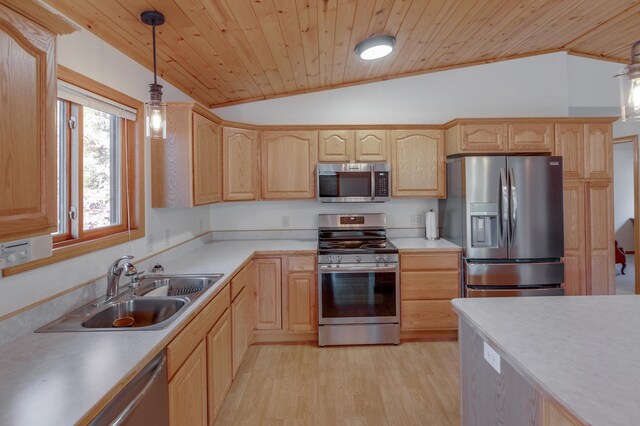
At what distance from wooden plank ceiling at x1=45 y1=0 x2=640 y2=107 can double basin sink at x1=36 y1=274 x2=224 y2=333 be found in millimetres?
1426

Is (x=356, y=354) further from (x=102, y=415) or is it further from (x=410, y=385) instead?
(x=102, y=415)

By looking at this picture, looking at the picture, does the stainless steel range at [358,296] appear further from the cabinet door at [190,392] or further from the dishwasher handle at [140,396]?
the dishwasher handle at [140,396]

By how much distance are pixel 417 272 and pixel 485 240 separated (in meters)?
0.66

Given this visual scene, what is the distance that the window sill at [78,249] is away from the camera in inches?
56.7

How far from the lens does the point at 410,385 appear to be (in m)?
2.54

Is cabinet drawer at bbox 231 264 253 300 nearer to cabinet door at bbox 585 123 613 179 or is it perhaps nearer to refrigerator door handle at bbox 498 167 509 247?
refrigerator door handle at bbox 498 167 509 247

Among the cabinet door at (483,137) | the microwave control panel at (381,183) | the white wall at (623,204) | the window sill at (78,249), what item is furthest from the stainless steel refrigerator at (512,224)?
the white wall at (623,204)

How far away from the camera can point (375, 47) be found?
8.96 ft

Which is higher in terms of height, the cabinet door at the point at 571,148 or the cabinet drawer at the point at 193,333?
the cabinet door at the point at 571,148

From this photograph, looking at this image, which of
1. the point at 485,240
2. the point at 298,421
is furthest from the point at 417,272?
the point at 298,421

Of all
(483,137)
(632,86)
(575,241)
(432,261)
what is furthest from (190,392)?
(575,241)

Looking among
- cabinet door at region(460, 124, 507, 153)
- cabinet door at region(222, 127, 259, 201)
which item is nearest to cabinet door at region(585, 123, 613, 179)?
cabinet door at region(460, 124, 507, 153)

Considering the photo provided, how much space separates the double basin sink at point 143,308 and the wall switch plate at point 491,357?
129cm

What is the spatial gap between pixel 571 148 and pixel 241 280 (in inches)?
130
